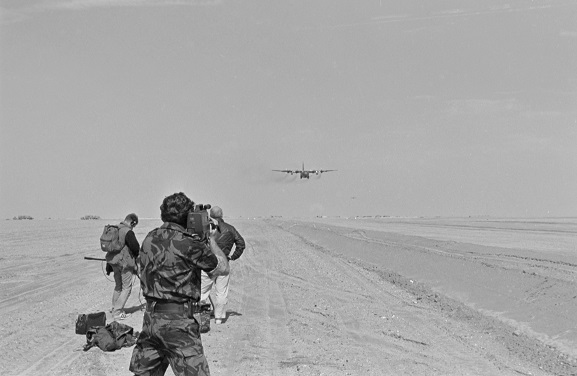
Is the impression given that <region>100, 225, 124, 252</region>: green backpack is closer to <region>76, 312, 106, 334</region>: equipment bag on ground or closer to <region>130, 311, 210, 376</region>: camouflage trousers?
<region>76, 312, 106, 334</region>: equipment bag on ground

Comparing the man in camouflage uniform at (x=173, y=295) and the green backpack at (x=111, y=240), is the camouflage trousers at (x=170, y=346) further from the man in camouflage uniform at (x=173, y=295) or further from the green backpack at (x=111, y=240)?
the green backpack at (x=111, y=240)

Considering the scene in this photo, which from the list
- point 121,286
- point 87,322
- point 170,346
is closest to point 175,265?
point 170,346

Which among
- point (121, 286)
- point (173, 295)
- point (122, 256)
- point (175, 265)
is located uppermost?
point (175, 265)

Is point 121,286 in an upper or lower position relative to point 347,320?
upper

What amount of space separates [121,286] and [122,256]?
0.79 meters

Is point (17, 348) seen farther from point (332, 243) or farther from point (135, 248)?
point (332, 243)

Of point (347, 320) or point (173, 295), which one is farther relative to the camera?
point (347, 320)

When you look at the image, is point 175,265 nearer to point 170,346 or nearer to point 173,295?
point 173,295

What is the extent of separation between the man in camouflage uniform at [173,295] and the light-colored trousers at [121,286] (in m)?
8.41

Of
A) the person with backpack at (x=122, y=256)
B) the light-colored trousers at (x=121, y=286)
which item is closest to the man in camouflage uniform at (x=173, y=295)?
the person with backpack at (x=122, y=256)

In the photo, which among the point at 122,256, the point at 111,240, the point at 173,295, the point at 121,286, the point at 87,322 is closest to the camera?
the point at 173,295

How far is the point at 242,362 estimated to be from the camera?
1122 centimetres

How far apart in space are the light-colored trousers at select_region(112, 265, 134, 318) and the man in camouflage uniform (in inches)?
331

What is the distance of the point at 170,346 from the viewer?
6.59 m
